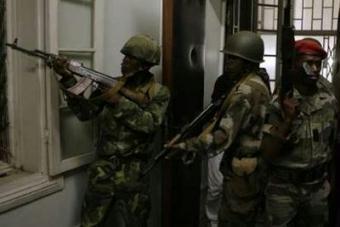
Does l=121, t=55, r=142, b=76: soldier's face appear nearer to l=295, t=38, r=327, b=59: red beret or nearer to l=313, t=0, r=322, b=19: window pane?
l=295, t=38, r=327, b=59: red beret

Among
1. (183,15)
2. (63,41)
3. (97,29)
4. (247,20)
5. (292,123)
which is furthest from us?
(247,20)

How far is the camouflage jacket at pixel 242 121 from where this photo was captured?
6.43 feet

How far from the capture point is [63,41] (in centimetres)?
211

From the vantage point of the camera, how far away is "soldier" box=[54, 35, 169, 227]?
2.08 metres

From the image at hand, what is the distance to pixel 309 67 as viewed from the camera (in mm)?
1965

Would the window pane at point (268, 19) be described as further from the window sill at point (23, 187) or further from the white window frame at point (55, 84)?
the window sill at point (23, 187)

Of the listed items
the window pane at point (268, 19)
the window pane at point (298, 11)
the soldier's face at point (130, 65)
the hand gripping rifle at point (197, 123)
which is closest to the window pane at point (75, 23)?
the soldier's face at point (130, 65)

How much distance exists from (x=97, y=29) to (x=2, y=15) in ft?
1.44

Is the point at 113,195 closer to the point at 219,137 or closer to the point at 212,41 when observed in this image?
the point at 219,137

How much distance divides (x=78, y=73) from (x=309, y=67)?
995mm

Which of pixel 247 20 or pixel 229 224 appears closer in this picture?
pixel 229 224

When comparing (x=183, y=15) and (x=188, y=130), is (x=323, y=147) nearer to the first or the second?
(x=188, y=130)

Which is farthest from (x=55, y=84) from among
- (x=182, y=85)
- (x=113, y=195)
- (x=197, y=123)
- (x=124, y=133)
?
(x=182, y=85)

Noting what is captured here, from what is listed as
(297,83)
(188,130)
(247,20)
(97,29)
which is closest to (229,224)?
(188,130)
